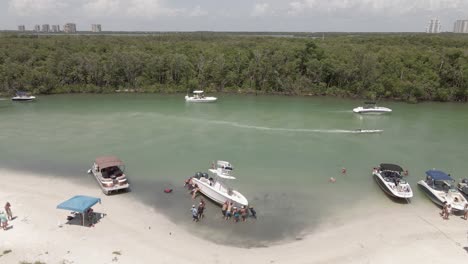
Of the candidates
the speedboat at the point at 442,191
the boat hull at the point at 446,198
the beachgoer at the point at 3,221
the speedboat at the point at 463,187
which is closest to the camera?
the beachgoer at the point at 3,221

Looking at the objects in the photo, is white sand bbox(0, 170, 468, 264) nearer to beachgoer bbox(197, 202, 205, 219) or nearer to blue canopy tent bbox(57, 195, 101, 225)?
beachgoer bbox(197, 202, 205, 219)

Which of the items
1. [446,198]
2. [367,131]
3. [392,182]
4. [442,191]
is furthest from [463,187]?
[367,131]

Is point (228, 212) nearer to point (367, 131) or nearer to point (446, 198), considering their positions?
point (446, 198)

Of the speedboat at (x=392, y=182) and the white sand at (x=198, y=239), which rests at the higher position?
the speedboat at (x=392, y=182)

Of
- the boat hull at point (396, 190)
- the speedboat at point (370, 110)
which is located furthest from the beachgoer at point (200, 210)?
the speedboat at point (370, 110)

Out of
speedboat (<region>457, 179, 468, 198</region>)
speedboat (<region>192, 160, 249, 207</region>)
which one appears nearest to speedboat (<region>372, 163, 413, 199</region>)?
speedboat (<region>457, 179, 468, 198</region>)

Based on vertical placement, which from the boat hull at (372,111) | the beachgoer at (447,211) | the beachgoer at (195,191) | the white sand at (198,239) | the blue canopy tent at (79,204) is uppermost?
the boat hull at (372,111)

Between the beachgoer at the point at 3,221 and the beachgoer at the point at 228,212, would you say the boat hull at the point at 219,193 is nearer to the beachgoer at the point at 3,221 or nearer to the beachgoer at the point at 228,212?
the beachgoer at the point at 228,212
